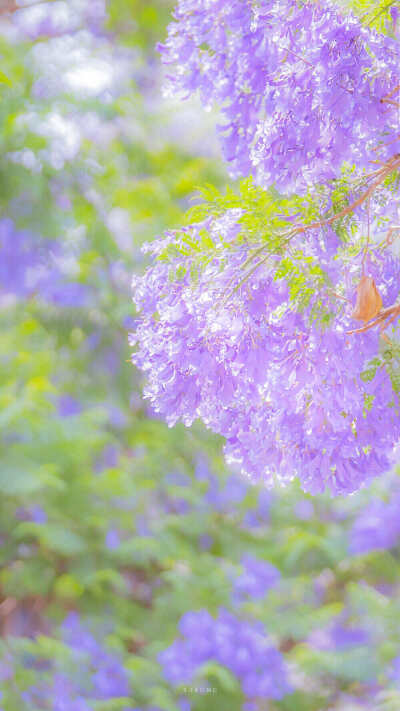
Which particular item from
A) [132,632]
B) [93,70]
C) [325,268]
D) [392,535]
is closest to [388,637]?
[392,535]

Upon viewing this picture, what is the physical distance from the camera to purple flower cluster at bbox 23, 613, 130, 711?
2.26m

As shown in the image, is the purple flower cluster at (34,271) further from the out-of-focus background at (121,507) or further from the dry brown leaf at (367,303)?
the dry brown leaf at (367,303)

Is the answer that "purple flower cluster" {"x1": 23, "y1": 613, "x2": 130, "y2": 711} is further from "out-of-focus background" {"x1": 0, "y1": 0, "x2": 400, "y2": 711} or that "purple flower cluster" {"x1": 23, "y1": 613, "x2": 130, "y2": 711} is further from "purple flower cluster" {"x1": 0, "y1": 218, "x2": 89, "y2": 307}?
"purple flower cluster" {"x1": 0, "y1": 218, "x2": 89, "y2": 307}

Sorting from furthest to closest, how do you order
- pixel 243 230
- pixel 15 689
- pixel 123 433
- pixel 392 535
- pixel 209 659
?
pixel 123 433, pixel 392 535, pixel 209 659, pixel 15 689, pixel 243 230

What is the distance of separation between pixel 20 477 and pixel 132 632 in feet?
2.80

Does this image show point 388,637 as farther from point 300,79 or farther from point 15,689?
point 300,79

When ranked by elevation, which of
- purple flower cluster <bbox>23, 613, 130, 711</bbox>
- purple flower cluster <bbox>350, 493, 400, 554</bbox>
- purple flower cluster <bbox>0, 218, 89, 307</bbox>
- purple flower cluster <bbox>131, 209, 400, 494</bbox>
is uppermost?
purple flower cluster <bbox>0, 218, 89, 307</bbox>

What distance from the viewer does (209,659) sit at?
2.47 meters

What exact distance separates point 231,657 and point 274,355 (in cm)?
201

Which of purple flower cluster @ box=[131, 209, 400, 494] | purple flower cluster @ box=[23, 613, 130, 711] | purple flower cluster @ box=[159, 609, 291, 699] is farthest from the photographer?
purple flower cluster @ box=[159, 609, 291, 699]

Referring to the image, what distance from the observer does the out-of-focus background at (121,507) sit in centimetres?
250

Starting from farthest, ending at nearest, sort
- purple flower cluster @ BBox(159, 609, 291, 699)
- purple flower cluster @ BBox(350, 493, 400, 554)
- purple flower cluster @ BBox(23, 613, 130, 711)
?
purple flower cluster @ BBox(350, 493, 400, 554) < purple flower cluster @ BBox(159, 609, 291, 699) < purple flower cluster @ BBox(23, 613, 130, 711)

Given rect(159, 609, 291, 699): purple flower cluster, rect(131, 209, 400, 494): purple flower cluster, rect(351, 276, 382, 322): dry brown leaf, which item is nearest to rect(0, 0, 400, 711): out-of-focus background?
rect(159, 609, 291, 699): purple flower cluster

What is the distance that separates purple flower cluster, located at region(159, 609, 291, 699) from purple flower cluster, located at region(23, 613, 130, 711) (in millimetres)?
177
